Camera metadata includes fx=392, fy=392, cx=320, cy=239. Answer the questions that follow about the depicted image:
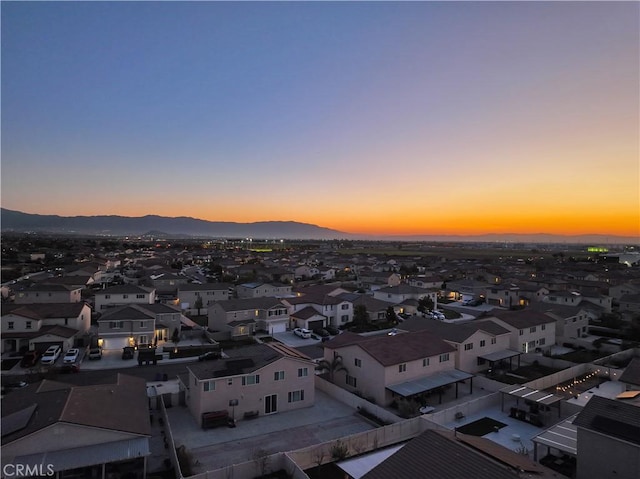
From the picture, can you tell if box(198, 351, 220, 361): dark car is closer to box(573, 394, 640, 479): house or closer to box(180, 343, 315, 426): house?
box(180, 343, 315, 426): house

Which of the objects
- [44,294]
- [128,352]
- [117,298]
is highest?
[44,294]

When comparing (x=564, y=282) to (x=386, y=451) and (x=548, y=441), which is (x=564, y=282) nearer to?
(x=548, y=441)

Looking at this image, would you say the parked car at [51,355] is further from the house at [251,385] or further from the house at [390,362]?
the house at [390,362]

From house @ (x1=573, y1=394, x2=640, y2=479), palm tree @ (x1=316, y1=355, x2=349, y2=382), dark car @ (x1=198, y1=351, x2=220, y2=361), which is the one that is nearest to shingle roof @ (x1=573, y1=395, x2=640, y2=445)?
house @ (x1=573, y1=394, x2=640, y2=479)

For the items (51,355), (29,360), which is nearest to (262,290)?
(51,355)

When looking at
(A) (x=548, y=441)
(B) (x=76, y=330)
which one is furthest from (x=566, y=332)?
(B) (x=76, y=330)

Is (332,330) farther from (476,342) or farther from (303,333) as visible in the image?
(476,342)
